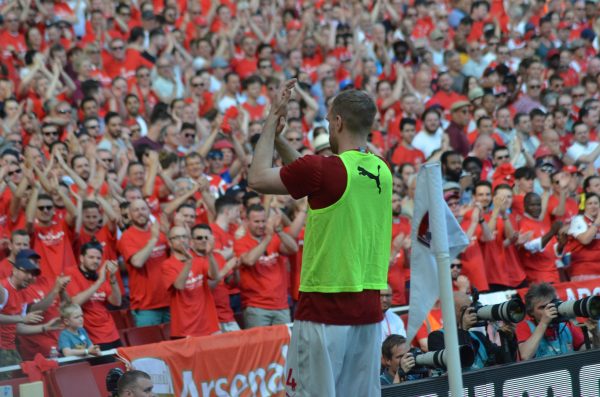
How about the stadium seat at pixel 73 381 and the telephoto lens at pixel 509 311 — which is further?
the stadium seat at pixel 73 381

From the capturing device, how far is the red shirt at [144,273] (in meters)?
11.0

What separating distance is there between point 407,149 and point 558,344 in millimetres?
6827

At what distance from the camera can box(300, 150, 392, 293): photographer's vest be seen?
18.1ft

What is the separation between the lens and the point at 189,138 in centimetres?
1431

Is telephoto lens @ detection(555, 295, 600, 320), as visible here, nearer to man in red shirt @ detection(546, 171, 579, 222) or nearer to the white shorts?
the white shorts

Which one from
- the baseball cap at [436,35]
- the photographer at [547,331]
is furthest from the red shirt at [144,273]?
the baseball cap at [436,35]

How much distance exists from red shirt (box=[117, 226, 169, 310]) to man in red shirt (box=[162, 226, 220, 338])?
299 millimetres

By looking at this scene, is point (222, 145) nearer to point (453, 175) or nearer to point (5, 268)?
point (453, 175)

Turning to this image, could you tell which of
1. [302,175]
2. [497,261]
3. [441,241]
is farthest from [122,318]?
[302,175]

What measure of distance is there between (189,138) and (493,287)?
4437mm

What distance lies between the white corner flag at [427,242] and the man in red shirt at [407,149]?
8.95m

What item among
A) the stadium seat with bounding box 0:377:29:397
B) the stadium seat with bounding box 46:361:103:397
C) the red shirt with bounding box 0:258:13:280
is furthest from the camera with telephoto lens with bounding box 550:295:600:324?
the red shirt with bounding box 0:258:13:280

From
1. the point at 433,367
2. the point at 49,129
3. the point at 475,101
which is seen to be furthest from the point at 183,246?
the point at 475,101

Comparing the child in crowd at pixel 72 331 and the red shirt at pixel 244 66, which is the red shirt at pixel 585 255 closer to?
the child in crowd at pixel 72 331
